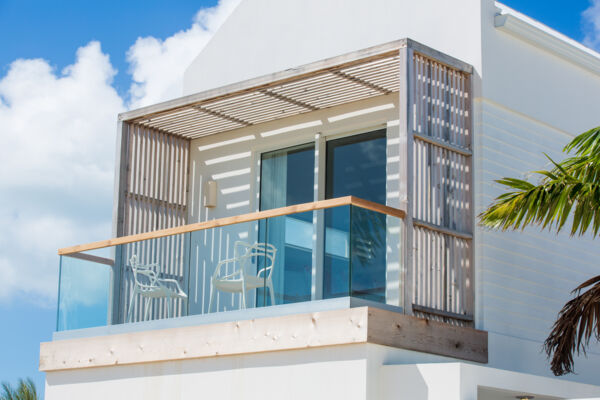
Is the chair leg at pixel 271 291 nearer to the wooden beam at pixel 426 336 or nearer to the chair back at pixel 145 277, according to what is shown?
the wooden beam at pixel 426 336

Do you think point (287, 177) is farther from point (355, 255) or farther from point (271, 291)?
point (355, 255)

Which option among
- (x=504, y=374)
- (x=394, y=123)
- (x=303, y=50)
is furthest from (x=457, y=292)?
(x=303, y=50)

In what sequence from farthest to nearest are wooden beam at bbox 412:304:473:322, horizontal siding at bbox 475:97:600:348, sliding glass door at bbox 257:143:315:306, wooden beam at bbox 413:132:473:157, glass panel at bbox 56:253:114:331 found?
glass panel at bbox 56:253:114:331 < horizontal siding at bbox 475:97:600:348 < wooden beam at bbox 413:132:473:157 < wooden beam at bbox 412:304:473:322 < sliding glass door at bbox 257:143:315:306

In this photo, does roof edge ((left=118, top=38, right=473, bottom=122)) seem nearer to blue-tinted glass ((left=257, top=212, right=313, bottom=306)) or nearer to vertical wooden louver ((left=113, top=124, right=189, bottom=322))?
vertical wooden louver ((left=113, top=124, right=189, bottom=322))

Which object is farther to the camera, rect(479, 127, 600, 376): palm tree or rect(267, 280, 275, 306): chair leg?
rect(267, 280, 275, 306): chair leg

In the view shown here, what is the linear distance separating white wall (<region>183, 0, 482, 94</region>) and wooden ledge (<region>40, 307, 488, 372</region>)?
3.25m

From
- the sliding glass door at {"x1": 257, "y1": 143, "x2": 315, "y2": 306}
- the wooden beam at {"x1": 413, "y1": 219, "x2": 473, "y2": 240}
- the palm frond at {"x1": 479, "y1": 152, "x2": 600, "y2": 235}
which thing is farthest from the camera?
the wooden beam at {"x1": 413, "y1": 219, "x2": 473, "y2": 240}

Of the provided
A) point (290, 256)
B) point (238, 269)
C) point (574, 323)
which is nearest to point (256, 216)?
point (238, 269)

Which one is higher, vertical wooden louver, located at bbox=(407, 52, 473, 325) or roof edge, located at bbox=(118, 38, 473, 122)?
roof edge, located at bbox=(118, 38, 473, 122)

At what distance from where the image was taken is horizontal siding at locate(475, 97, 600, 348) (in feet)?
37.2

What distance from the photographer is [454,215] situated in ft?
36.7

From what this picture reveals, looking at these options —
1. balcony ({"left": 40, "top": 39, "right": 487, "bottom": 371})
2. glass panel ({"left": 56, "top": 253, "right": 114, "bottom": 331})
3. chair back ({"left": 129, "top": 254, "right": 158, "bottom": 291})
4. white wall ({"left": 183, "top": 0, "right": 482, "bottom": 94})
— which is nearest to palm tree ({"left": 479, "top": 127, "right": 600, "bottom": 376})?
balcony ({"left": 40, "top": 39, "right": 487, "bottom": 371})

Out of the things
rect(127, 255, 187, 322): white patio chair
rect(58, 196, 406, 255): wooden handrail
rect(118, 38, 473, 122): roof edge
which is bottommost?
rect(127, 255, 187, 322): white patio chair

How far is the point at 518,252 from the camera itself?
1180 centimetres
